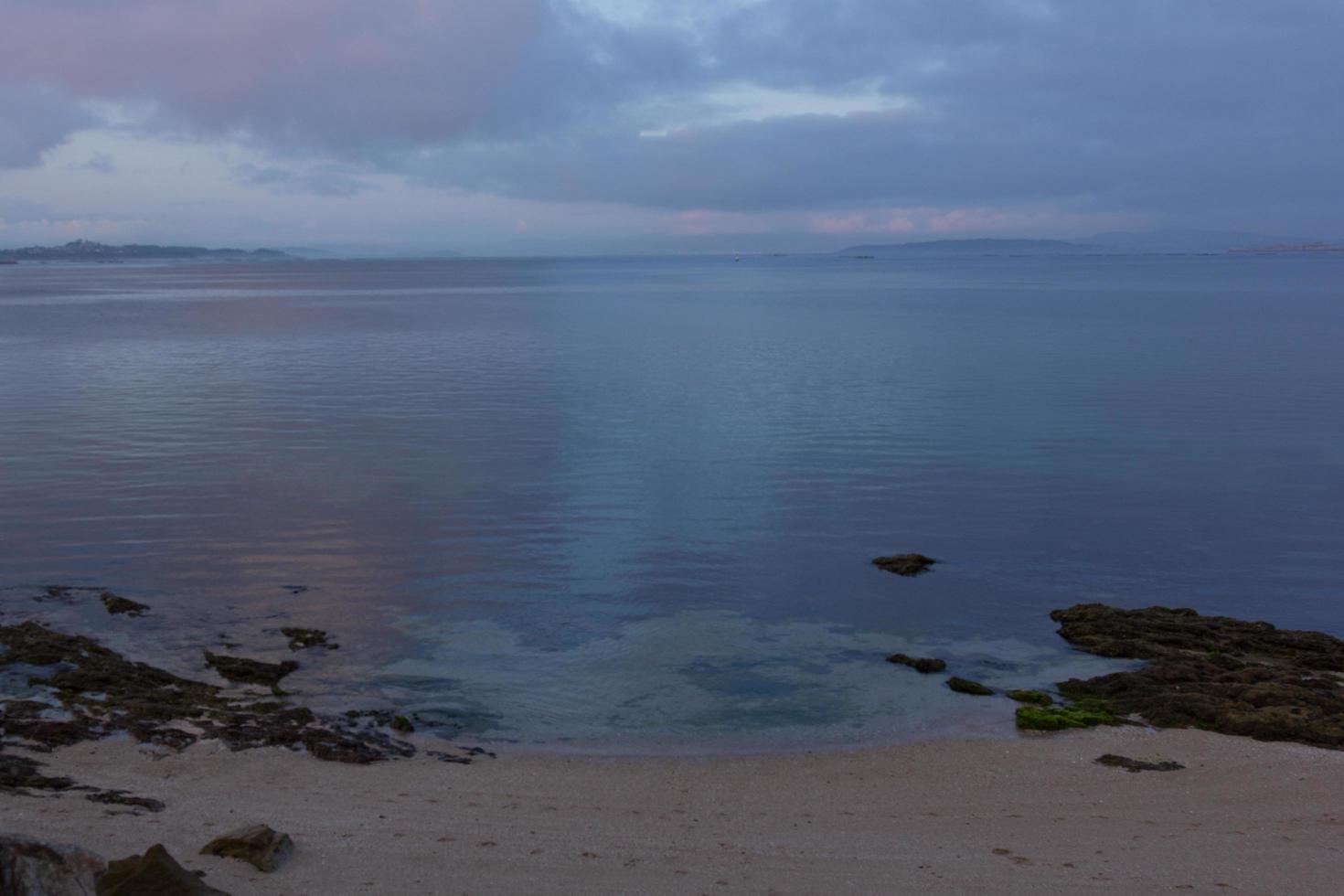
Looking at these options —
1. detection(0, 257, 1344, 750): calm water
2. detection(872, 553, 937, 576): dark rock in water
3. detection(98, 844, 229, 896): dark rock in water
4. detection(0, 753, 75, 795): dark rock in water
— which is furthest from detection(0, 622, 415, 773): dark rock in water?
detection(872, 553, 937, 576): dark rock in water

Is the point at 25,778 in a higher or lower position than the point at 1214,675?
higher

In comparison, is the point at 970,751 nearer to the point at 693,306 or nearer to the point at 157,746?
the point at 157,746

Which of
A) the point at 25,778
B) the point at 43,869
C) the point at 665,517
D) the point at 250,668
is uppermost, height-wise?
the point at 43,869

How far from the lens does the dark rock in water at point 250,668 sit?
13797mm

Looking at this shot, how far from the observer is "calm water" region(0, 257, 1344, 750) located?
576 inches

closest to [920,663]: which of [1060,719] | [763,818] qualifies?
[1060,719]

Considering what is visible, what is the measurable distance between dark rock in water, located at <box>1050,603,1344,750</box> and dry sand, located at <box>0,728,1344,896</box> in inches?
20.2

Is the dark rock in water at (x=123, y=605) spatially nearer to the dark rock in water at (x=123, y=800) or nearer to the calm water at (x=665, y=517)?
the calm water at (x=665, y=517)

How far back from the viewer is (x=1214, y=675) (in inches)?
564

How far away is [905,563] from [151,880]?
14051mm

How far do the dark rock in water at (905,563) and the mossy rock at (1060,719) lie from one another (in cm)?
573

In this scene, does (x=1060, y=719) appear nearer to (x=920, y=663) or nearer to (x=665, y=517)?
(x=920, y=663)

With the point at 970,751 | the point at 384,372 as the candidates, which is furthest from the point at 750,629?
the point at 384,372

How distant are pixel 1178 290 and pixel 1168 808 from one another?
12117 centimetres
